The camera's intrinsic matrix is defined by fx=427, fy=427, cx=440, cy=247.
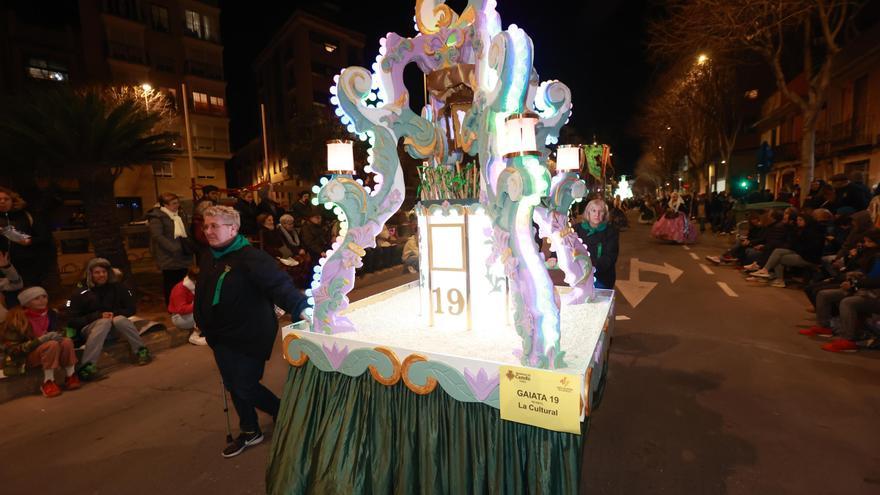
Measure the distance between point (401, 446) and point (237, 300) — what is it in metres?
1.40

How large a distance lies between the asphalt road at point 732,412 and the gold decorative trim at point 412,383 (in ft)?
4.13

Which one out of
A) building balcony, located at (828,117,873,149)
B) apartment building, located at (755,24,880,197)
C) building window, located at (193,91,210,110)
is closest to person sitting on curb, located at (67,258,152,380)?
apartment building, located at (755,24,880,197)

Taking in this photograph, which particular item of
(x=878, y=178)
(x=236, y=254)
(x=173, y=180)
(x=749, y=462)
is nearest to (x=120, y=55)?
(x=173, y=180)

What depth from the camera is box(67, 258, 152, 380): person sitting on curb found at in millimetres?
4480

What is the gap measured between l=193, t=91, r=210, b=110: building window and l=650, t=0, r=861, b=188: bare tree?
25.2m

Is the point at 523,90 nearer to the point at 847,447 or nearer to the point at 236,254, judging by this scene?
the point at 236,254

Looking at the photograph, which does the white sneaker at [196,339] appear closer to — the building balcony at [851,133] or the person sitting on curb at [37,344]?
the person sitting on curb at [37,344]

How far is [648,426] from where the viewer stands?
325 centimetres

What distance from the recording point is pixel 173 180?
989 inches

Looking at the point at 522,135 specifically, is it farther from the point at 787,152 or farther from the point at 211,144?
the point at 787,152

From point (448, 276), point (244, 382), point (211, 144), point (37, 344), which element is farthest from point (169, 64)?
point (448, 276)

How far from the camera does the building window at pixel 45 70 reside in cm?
2128

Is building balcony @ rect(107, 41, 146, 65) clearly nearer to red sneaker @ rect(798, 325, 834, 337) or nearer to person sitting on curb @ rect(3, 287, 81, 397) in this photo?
person sitting on curb @ rect(3, 287, 81, 397)

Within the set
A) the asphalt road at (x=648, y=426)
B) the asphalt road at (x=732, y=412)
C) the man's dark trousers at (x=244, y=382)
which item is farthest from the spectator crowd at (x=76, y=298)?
the asphalt road at (x=732, y=412)
